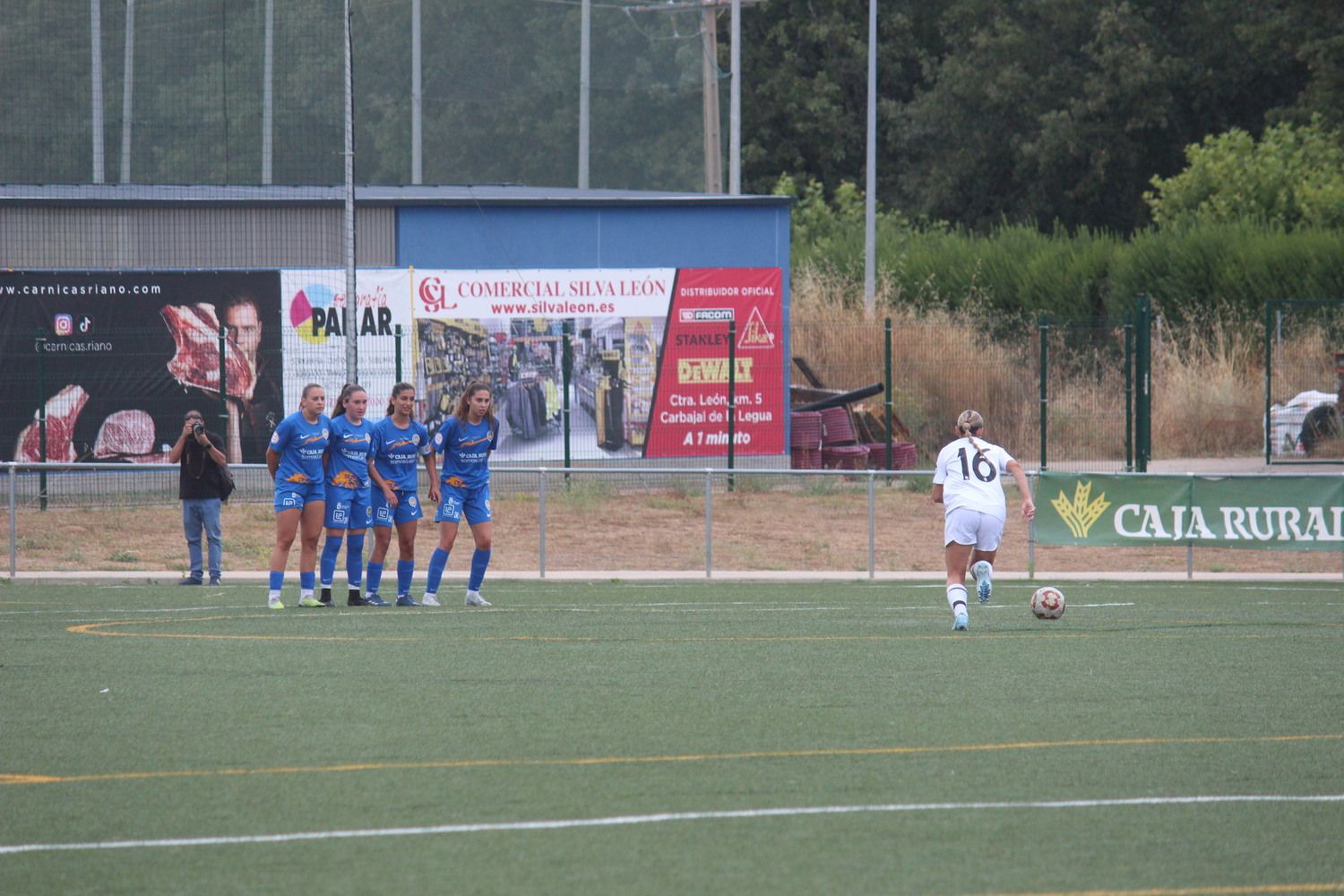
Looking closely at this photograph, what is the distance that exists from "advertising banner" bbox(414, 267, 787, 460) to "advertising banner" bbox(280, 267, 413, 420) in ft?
1.51

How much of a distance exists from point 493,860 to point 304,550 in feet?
28.2

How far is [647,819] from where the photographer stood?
674 cm

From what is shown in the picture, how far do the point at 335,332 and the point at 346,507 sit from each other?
11.1m

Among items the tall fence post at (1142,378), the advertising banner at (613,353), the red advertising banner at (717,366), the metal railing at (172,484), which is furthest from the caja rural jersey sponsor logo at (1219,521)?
the advertising banner at (613,353)

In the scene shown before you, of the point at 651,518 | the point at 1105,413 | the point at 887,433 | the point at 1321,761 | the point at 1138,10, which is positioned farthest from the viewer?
the point at 1138,10

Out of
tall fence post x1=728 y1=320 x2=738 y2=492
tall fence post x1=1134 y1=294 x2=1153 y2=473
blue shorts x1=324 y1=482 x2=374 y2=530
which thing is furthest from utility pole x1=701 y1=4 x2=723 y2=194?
blue shorts x1=324 y1=482 x2=374 y2=530

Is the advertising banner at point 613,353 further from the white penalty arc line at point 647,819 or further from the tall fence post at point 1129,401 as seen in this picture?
the white penalty arc line at point 647,819

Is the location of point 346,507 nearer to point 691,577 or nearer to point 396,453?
point 396,453

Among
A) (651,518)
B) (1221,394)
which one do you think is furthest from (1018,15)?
(651,518)

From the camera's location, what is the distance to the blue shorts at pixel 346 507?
14109 mm

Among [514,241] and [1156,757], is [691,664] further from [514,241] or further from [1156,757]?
[514,241]

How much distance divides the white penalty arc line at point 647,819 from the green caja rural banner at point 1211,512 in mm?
10942

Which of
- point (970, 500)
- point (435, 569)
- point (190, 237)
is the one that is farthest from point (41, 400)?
point (970, 500)

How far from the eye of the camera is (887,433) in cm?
2570
